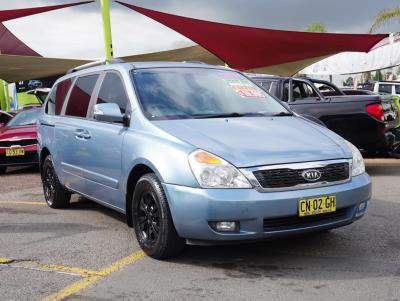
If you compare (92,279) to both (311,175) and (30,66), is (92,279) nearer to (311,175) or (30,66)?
(311,175)

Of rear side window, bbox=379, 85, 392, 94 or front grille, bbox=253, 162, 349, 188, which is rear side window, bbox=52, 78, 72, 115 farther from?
rear side window, bbox=379, 85, 392, 94

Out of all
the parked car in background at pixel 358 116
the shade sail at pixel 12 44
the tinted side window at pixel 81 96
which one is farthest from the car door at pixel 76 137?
the shade sail at pixel 12 44

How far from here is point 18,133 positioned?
11375 mm

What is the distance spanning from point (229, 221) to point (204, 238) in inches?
10.0

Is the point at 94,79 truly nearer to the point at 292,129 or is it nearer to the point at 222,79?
the point at 222,79

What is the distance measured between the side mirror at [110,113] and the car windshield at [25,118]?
7.67m

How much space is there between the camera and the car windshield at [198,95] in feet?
16.5

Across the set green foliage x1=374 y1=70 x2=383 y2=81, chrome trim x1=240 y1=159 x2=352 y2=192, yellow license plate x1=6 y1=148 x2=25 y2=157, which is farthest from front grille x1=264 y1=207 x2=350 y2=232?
green foliage x1=374 y1=70 x2=383 y2=81

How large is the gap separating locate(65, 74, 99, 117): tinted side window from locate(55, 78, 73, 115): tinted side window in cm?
27

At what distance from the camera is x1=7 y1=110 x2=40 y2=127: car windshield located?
1234cm

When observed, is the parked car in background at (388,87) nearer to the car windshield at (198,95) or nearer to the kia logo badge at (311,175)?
the car windshield at (198,95)

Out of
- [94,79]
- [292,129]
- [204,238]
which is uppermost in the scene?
[94,79]

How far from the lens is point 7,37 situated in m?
20.0

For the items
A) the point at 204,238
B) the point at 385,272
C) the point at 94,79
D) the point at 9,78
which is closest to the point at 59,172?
the point at 94,79
